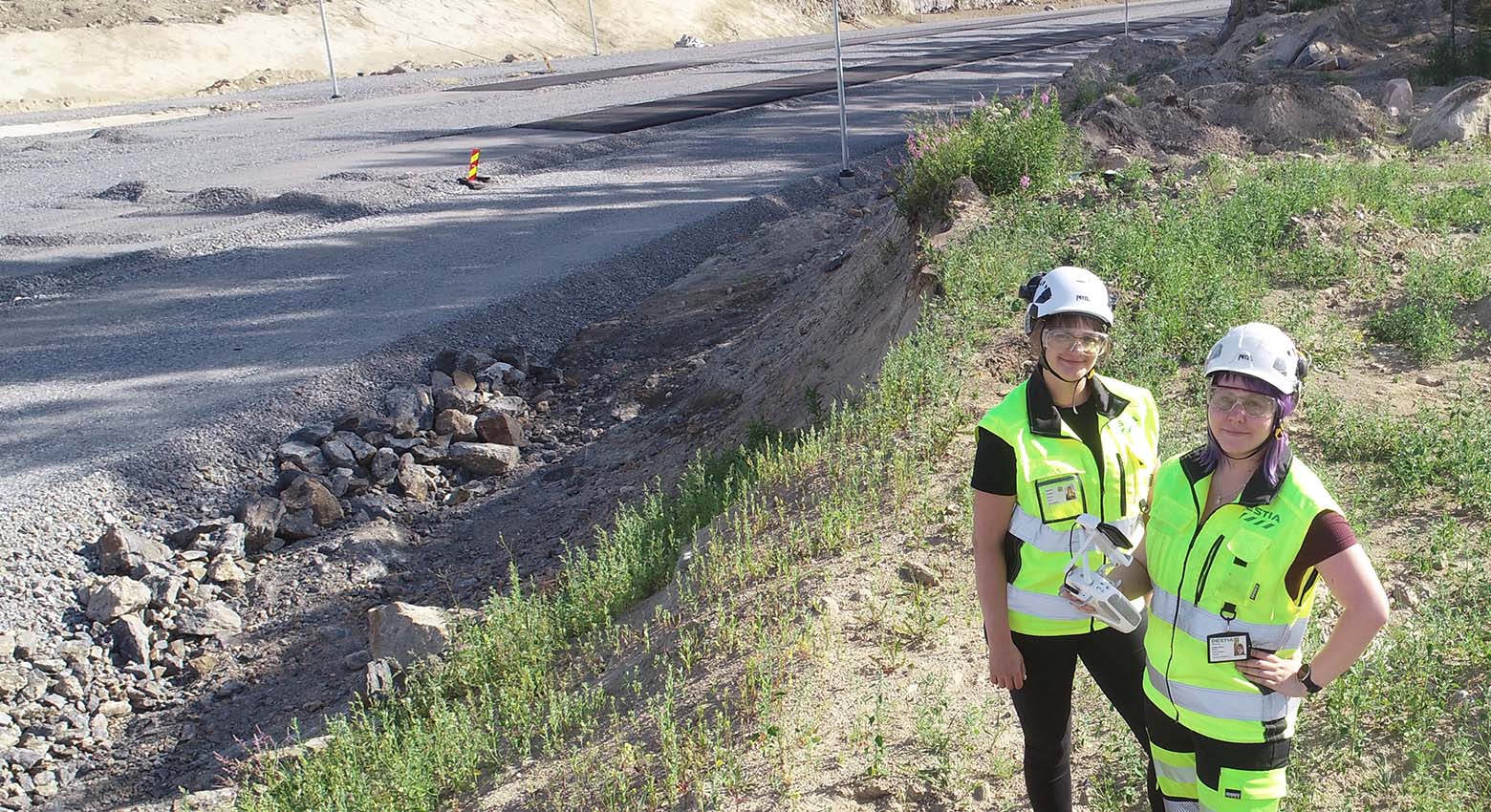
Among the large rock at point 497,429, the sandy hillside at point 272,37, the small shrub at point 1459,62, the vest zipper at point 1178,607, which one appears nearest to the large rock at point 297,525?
the large rock at point 497,429

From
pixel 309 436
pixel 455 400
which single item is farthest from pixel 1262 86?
pixel 309 436

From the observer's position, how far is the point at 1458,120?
12.4 metres

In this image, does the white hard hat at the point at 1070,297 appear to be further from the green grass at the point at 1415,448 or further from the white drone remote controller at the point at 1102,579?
the green grass at the point at 1415,448

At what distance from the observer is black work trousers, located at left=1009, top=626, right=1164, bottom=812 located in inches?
128

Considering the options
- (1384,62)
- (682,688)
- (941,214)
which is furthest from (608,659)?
(1384,62)

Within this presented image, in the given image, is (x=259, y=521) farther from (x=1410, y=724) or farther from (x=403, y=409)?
(x=1410, y=724)

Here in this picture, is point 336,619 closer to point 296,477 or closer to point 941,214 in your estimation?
point 296,477

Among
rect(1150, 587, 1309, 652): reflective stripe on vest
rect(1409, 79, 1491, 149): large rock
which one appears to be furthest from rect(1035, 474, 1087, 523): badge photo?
rect(1409, 79, 1491, 149): large rock

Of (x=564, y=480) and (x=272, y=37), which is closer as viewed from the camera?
(x=564, y=480)

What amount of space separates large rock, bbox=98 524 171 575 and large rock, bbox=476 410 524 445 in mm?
2569

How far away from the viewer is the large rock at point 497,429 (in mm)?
9266

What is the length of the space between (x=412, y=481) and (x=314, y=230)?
535 centimetres

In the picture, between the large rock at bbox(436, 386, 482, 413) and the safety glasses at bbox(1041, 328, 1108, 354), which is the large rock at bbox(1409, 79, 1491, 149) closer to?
the large rock at bbox(436, 386, 482, 413)

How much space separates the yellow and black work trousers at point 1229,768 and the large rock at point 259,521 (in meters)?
6.43
